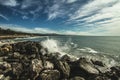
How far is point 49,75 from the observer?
11211 mm

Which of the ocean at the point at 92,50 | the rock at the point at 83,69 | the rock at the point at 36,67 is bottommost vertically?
the ocean at the point at 92,50

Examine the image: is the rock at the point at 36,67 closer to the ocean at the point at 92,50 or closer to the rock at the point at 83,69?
the rock at the point at 83,69

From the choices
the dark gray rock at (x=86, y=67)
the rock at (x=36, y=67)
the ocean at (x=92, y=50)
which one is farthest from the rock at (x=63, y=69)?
the ocean at (x=92, y=50)

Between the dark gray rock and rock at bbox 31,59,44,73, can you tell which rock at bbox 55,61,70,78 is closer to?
the dark gray rock

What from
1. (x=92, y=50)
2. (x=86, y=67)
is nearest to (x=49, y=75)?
(x=86, y=67)

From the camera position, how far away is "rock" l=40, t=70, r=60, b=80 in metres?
11.0

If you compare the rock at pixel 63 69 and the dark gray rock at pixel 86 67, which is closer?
the rock at pixel 63 69

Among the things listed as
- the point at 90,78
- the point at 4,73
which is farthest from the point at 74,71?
the point at 4,73

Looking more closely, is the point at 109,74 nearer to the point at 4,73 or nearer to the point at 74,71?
the point at 74,71

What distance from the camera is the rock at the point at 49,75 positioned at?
1102cm

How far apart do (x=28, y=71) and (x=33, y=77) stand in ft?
2.89

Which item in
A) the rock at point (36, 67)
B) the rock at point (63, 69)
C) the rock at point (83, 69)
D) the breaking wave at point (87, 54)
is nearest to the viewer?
the rock at point (36, 67)

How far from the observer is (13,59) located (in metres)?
17.2

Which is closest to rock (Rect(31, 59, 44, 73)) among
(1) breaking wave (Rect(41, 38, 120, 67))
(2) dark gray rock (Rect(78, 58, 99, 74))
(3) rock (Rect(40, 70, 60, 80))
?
(3) rock (Rect(40, 70, 60, 80))
